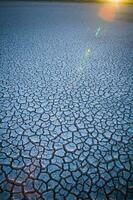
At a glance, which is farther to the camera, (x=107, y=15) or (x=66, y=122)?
(x=107, y=15)

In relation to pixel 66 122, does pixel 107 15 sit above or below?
above

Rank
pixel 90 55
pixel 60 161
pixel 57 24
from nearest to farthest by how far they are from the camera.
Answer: pixel 60 161 → pixel 90 55 → pixel 57 24

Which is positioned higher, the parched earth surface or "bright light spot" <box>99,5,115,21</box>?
"bright light spot" <box>99,5,115,21</box>

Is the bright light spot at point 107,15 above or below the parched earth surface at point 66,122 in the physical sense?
above

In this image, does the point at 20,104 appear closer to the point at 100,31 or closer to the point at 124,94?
the point at 124,94

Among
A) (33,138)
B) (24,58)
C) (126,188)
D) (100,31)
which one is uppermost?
(100,31)

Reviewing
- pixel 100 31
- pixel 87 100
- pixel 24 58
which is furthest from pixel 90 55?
Result: pixel 100 31

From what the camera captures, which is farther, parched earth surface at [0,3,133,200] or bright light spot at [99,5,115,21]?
bright light spot at [99,5,115,21]

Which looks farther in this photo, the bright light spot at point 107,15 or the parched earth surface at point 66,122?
the bright light spot at point 107,15
